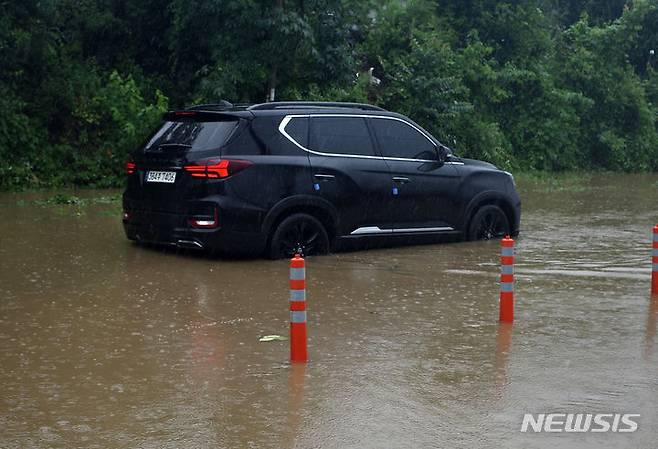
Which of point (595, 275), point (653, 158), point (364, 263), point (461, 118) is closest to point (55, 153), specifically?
point (461, 118)

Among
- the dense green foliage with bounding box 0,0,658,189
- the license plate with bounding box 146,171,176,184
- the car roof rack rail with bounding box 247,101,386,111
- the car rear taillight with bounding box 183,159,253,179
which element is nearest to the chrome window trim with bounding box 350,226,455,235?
the car roof rack rail with bounding box 247,101,386,111

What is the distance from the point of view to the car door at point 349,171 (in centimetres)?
1370

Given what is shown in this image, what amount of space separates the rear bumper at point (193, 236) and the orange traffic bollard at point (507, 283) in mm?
4298

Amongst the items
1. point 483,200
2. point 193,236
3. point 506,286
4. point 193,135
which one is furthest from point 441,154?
point 506,286

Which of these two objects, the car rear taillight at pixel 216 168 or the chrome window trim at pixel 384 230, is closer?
the car rear taillight at pixel 216 168

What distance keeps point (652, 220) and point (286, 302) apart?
10.4m

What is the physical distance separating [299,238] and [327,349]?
203 inches

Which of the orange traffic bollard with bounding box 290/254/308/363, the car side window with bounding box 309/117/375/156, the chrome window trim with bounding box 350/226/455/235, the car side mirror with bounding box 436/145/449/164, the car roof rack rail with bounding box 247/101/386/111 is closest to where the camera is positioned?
the orange traffic bollard with bounding box 290/254/308/363

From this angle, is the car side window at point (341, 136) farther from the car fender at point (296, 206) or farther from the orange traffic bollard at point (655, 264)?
the orange traffic bollard at point (655, 264)

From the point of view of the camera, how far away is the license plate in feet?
43.2

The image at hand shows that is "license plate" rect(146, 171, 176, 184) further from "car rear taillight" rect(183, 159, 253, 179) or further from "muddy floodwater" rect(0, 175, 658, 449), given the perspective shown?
"muddy floodwater" rect(0, 175, 658, 449)

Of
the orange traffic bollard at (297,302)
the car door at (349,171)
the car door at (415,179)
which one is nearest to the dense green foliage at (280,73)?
the car door at (415,179)

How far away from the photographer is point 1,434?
634cm

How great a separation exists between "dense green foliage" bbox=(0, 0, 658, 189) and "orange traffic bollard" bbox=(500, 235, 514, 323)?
1617cm
